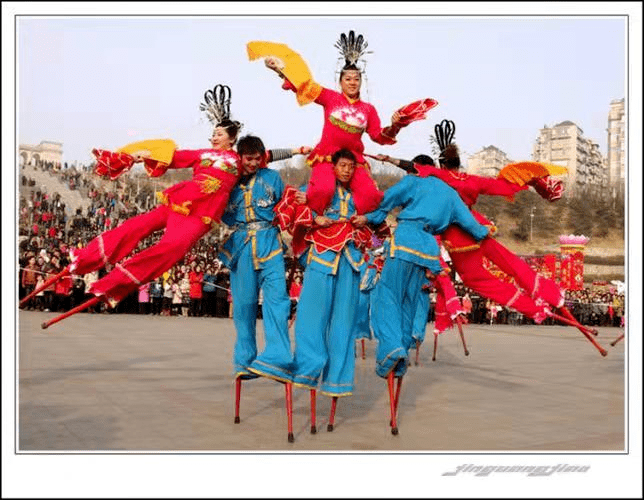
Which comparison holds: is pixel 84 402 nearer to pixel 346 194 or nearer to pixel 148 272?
pixel 148 272

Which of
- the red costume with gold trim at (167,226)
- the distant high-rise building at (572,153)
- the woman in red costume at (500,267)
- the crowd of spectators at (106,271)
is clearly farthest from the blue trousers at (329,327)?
the distant high-rise building at (572,153)

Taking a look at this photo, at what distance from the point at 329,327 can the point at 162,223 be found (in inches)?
60.1

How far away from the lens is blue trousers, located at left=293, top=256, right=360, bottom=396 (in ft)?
21.4

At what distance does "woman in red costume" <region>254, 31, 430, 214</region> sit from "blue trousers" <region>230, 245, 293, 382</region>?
67 centimetres

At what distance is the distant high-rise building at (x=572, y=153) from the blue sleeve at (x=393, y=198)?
5194 centimetres

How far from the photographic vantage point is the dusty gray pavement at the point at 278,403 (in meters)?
6.20

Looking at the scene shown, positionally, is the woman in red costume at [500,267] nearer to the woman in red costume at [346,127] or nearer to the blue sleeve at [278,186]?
the woman in red costume at [346,127]

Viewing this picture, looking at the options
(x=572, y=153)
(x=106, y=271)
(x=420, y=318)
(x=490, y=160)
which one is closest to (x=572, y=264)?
A: (x=106, y=271)

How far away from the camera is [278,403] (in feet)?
25.9

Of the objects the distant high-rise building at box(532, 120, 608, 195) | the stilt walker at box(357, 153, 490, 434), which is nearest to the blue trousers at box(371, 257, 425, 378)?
the stilt walker at box(357, 153, 490, 434)

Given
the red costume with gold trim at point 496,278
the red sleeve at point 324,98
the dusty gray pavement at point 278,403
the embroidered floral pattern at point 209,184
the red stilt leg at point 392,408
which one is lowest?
the dusty gray pavement at point 278,403

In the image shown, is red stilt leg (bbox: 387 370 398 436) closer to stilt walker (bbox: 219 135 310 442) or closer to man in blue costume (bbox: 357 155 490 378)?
man in blue costume (bbox: 357 155 490 378)

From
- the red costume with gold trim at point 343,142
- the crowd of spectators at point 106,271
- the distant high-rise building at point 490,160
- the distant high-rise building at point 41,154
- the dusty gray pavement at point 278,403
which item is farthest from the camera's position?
the distant high-rise building at point 490,160

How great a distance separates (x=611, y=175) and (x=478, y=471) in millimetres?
54205
